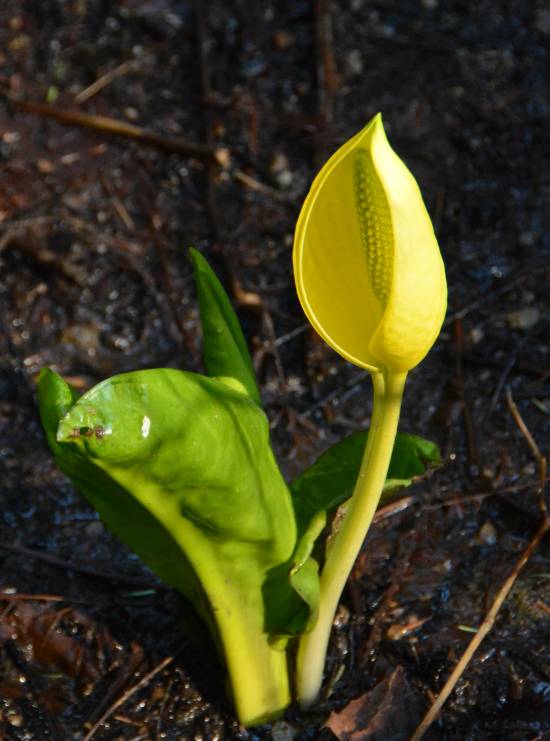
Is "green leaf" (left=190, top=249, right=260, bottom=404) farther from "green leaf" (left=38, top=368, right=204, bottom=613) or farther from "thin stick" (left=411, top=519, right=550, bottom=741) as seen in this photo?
"thin stick" (left=411, top=519, right=550, bottom=741)

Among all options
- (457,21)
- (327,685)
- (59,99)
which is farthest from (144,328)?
(457,21)

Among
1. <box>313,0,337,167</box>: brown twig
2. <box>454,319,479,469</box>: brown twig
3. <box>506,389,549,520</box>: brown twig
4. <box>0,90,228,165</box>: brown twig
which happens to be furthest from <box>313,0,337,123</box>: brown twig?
<box>506,389,549,520</box>: brown twig

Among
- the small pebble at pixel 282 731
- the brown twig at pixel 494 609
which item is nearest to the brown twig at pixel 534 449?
the brown twig at pixel 494 609

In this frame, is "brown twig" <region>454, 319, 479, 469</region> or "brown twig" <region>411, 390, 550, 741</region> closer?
"brown twig" <region>411, 390, 550, 741</region>

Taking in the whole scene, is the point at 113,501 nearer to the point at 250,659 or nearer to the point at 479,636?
the point at 250,659

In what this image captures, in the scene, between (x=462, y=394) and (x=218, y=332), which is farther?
(x=462, y=394)

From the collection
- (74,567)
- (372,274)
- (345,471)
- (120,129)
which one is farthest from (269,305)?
(372,274)

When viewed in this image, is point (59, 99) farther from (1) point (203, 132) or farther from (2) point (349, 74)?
(2) point (349, 74)
